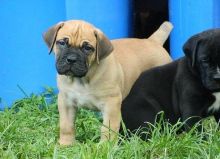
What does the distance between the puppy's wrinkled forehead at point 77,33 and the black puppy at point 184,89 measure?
2.24ft

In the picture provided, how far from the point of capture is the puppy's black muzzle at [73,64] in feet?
15.6

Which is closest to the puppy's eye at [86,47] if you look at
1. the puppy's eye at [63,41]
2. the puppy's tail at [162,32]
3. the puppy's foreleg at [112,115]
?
the puppy's eye at [63,41]

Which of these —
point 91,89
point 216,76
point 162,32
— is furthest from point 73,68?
point 162,32

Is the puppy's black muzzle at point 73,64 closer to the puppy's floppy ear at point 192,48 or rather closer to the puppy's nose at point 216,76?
the puppy's floppy ear at point 192,48

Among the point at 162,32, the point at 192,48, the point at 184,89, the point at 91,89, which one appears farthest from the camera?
the point at 162,32

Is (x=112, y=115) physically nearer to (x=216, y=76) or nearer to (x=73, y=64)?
(x=73, y=64)

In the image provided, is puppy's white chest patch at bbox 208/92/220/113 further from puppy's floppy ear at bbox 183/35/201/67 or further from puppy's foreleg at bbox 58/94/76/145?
puppy's foreleg at bbox 58/94/76/145

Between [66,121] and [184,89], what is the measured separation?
3.33 ft

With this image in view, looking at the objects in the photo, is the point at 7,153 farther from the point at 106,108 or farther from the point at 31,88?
the point at 31,88

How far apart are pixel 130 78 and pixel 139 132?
2.32ft

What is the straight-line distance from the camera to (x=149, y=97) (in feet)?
17.0

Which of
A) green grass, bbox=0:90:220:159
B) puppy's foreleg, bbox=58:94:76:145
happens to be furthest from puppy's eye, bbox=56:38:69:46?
green grass, bbox=0:90:220:159

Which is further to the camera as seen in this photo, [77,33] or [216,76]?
[77,33]

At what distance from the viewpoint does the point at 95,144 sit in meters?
4.51
